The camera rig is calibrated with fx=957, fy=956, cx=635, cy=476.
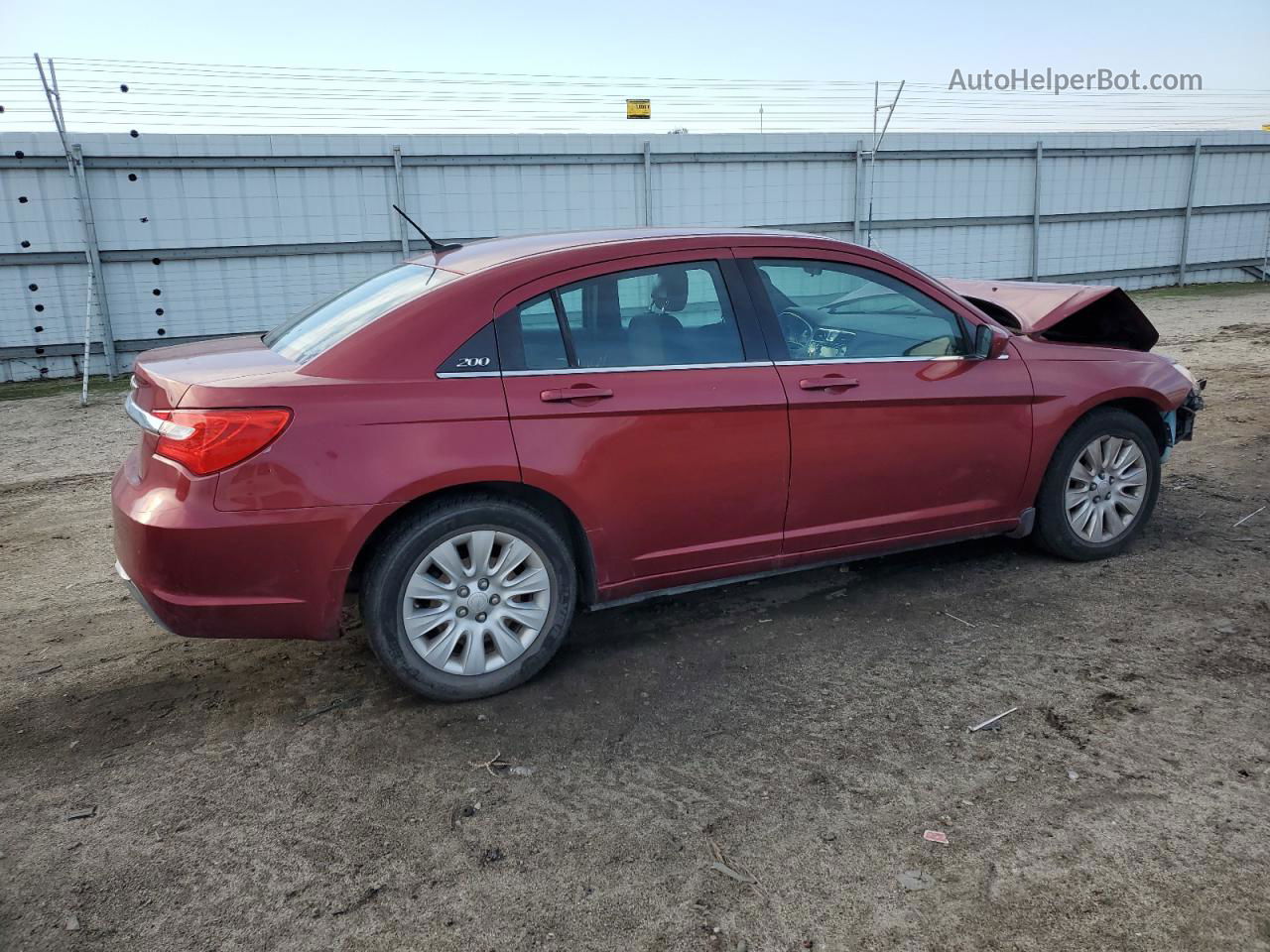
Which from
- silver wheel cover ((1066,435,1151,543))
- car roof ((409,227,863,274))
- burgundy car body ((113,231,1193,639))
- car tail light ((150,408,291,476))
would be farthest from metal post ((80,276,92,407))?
silver wheel cover ((1066,435,1151,543))

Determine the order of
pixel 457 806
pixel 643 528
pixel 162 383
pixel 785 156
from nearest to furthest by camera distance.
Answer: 1. pixel 457 806
2. pixel 162 383
3. pixel 643 528
4. pixel 785 156

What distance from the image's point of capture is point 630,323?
11.9ft

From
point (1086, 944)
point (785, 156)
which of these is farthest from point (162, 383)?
point (785, 156)

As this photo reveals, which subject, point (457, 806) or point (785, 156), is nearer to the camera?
point (457, 806)

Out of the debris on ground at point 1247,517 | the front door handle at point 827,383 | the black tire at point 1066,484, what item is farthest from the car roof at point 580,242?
the debris on ground at point 1247,517

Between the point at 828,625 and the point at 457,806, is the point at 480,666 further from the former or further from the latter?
the point at 828,625

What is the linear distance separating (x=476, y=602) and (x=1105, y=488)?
3.09 m

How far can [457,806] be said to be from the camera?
2.84 m

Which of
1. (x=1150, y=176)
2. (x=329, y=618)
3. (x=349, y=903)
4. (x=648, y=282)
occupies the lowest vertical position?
(x=349, y=903)

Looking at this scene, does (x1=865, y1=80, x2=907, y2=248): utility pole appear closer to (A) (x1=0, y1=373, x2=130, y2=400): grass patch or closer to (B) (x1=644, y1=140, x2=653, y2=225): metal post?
(B) (x1=644, y1=140, x2=653, y2=225): metal post

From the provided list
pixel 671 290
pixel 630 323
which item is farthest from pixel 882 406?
pixel 630 323

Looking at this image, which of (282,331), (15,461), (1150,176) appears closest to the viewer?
(282,331)

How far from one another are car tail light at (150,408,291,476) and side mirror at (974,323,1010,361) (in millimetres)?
2853

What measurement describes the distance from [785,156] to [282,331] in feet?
39.1
